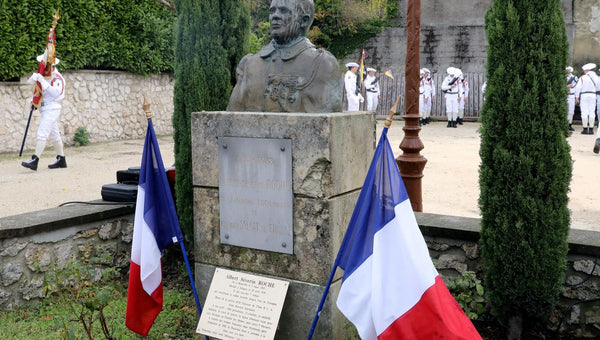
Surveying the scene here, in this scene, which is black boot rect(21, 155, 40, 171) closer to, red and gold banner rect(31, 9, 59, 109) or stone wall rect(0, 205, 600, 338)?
red and gold banner rect(31, 9, 59, 109)

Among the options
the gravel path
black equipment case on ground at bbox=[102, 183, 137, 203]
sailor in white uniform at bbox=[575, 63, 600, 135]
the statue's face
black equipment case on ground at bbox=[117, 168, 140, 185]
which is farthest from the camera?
sailor in white uniform at bbox=[575, 63, 600, 135]

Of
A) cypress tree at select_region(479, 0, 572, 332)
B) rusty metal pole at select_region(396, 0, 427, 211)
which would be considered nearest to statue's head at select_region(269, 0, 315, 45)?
cypress tree at select_region(479, 0, 572, 332)

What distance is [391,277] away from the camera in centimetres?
339

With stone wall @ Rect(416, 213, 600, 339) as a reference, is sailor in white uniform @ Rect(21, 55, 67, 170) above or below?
above

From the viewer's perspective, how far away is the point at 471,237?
488cm

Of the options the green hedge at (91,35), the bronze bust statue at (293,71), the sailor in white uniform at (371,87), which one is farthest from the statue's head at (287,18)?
the sailor in white uniform at (371,87)

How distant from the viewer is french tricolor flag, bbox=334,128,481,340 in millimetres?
3326

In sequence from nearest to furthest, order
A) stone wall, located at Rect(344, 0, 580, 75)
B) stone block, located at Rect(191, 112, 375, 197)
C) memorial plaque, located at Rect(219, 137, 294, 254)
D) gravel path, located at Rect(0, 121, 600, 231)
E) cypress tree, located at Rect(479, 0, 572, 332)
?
stone block, located at Rect(191, 112, 375, 197) → memorial plaque, located at Rect(219, 137, 294, 254) → cypress tree, located at Rect(479, 0, 572, 332) → gravel path, located at Rect(0, 121, 600, 231) → stone wall, located at Rect(344, 0, 580, 75)

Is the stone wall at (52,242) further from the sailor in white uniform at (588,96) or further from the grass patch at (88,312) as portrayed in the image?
the sailor in white uniform at (588,96)

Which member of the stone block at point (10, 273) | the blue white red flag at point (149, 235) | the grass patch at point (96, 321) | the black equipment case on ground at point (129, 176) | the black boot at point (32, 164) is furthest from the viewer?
the black boot at point (32, 164)

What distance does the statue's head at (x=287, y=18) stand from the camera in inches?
161

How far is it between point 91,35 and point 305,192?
13.3 metres

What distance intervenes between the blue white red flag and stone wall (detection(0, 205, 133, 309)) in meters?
0.90

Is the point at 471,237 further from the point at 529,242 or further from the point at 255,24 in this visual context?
the point at 255,24
